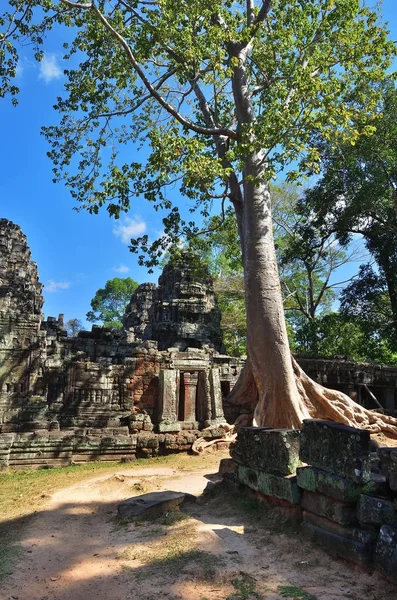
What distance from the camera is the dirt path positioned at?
2873mm

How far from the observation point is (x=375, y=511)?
3.08 m

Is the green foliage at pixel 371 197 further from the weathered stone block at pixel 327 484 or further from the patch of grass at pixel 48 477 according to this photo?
the weathered stone block at pixel 327 484

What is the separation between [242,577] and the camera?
306 centimetres

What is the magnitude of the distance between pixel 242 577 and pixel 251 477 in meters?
1.59

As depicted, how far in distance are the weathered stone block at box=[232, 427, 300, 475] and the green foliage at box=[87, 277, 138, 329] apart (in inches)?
1393

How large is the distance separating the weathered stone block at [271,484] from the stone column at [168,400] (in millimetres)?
5091

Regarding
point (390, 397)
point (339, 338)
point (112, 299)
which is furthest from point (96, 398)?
point (112, 299)

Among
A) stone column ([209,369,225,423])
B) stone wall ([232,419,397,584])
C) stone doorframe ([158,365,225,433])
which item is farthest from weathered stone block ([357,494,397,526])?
stone column ([209,369,225,423])

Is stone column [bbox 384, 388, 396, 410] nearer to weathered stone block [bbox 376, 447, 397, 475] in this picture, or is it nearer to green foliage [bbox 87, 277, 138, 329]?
weathered stone block [bbox 376, 447, 397, 475]

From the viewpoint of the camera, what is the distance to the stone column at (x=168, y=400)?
9.83 m

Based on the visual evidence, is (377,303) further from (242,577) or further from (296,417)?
(242,577)

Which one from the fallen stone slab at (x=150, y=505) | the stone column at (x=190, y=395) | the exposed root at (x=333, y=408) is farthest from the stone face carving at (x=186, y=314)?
the fallen stone slab at (x=150, y=505)

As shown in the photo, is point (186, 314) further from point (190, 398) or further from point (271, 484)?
point (271, 484)

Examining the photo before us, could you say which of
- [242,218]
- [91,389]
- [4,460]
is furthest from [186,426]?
[242,218]
